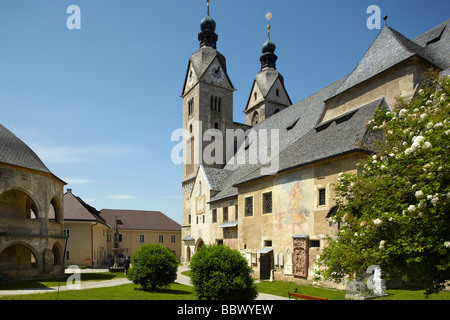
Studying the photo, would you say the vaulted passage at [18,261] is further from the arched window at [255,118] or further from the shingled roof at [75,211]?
the arched window at [255,118]

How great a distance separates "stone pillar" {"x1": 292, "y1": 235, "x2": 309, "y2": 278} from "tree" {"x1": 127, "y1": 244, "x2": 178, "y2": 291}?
22.4 feet

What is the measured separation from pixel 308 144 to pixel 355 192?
13536 mm

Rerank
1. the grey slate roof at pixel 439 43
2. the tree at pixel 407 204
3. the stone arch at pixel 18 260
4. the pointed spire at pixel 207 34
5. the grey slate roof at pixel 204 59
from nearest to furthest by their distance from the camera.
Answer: the tree at pixel 407 204 → the grey slate roof at pixel 439 43 → the stone arch at pixel 18 260 → the grey slate roof at pixel 204 59 → the pointed spire at pixel 207 34

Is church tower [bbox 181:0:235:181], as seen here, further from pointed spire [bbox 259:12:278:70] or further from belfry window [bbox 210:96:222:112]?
pointed spire [bbox 259:12:278:70]

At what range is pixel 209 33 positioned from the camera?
49562 millimetres

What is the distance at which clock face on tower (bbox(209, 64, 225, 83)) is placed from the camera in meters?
47.2

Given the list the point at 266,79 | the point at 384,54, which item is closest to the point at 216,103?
the point at 266,79

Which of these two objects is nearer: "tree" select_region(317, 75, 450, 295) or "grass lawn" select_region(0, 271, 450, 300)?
"tree" select_region(317, 75, 450, 295)

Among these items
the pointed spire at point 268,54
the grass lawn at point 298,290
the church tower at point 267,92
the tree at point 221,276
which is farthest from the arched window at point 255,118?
the tree at point 221,276

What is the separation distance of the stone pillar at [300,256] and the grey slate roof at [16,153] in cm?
1844

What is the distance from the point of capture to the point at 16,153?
78.8 ft

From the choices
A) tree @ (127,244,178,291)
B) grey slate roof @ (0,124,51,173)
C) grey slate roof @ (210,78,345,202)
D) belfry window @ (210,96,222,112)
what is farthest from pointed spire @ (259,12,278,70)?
tree @ (127,244,178,291)

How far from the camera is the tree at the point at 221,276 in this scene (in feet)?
36.3
